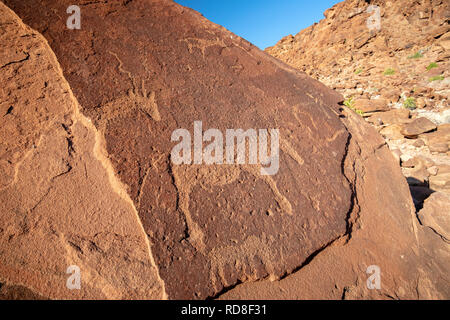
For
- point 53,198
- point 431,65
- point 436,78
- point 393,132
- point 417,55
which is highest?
point 417,55

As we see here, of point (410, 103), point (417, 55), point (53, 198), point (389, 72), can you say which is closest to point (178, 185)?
point (53, 198)

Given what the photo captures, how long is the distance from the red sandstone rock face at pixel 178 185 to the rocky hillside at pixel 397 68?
55.4 inches

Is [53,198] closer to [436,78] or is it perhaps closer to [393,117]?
[393,117]

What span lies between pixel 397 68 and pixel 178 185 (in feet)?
28.7

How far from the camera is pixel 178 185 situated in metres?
1.03

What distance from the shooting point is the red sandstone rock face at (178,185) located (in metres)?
0.89

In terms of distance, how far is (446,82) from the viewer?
5496 millimetres

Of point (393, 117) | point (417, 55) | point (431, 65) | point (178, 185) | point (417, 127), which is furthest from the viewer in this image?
point (417, 55)

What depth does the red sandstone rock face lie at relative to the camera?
35.0 inches

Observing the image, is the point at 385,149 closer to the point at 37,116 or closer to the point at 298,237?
the point at 298,237

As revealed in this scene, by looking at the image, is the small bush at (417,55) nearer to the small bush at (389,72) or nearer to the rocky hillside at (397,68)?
the rocky hillside at (397,68)

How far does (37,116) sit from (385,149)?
219 centimetres

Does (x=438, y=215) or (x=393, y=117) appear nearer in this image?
(x=438, y=215)

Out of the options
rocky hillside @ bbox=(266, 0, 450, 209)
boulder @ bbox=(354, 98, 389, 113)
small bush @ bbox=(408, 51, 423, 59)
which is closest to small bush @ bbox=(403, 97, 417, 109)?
rocky hillside @ bbox=(266, 0, 450, 209)
